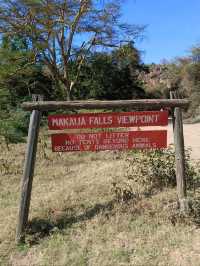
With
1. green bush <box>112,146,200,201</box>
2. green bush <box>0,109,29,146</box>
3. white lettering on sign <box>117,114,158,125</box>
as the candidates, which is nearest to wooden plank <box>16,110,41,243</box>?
white lettering on sign <box>117,114,158,125</box>

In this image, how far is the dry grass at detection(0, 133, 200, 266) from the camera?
16.4ft

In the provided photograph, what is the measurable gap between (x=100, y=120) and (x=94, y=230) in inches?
56.8

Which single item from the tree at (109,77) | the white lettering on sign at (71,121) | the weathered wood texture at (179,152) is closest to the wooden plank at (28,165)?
the white lettering on sign at (71,121)

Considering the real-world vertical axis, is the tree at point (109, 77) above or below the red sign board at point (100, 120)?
above

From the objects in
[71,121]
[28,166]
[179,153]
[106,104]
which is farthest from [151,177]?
[28,166]

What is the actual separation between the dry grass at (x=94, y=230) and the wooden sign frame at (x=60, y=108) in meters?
0.24

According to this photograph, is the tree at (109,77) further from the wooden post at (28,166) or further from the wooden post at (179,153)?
the wooden post at (28,166)

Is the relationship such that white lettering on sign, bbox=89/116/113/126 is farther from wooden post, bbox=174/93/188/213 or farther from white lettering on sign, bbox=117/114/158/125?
wooden post, bbox=174/93/188/213

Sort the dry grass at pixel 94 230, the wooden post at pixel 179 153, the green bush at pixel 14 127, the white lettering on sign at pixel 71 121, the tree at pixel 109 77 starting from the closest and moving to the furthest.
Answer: the dry grass at pixel 94 230, the white lettering on sign at pixel 71 121, the wooden post at pixel 179 153, the green bush at pixel 14 127, the tree at pixel 109 77

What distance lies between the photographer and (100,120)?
5.79 m

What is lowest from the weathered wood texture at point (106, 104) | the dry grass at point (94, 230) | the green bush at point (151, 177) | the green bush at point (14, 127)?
the dry grass at point (94, 230)

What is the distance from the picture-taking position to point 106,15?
1008 inches

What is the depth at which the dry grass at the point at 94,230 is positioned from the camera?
5008 millimetres

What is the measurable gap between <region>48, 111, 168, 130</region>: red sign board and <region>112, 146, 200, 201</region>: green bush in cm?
122
